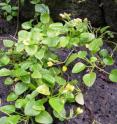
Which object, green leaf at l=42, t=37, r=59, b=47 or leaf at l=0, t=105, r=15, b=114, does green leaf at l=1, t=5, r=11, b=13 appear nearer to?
green leaf at l=42, t=37, r=59, b=47

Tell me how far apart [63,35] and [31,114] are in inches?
21.6

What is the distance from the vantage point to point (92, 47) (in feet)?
5.31

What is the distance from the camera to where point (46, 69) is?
5.28 feet

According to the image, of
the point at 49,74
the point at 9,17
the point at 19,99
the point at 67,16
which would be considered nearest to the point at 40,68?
the point at 49,74

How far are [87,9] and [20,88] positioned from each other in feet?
2.54

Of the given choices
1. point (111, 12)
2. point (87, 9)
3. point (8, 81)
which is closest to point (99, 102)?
point (8, 81)

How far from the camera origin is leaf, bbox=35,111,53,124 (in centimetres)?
142

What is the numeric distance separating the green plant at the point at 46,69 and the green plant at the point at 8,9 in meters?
0.44

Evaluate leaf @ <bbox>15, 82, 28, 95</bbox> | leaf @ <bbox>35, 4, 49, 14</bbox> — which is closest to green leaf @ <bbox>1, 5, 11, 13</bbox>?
leaf @ <bbox>35, 4, 49, 14</bbox>

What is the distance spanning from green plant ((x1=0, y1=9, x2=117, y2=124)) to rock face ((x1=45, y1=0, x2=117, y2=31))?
22 cm

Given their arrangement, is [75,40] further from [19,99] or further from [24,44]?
[19,99]

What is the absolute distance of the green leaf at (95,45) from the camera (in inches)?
63.5

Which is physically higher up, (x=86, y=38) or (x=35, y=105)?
(x=86, y=38)

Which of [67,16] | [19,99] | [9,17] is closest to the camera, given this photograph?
[19,99]
